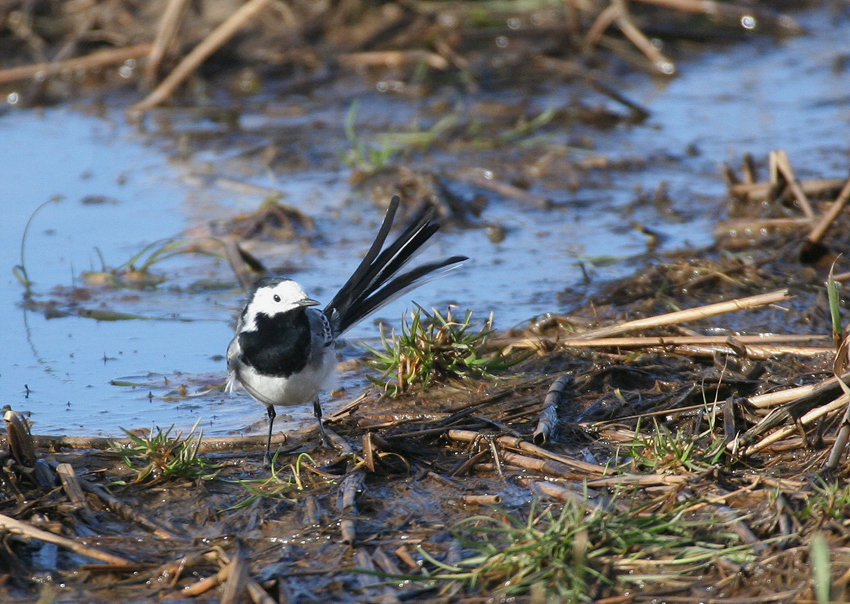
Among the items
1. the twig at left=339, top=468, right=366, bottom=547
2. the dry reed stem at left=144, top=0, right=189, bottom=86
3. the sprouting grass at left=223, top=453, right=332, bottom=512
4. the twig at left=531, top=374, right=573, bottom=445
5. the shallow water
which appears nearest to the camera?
the twig at left=339, top=468, right=366, bottom=547

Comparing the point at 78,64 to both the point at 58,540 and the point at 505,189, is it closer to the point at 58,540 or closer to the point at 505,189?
the point at 505,189

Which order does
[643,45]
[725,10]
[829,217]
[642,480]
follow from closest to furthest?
[642,480]
[829,217]
[643,45]
[725,10]

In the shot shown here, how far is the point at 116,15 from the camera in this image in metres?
10.3

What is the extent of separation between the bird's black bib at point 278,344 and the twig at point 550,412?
103 cm

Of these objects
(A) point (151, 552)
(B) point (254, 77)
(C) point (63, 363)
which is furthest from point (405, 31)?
(A) point (151, 552)

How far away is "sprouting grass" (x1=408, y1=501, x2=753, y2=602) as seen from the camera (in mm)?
3215

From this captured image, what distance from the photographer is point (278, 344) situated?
4.34 metres

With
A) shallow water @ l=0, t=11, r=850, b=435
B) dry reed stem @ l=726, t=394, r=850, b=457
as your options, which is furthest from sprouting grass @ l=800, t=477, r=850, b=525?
shallow water @ l=0, t=11, r=850, b=435

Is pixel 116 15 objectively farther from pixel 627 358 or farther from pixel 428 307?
pixel 627 358

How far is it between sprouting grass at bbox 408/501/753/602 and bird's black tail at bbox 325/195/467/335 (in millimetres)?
1679

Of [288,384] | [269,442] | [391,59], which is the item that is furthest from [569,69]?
[269,442]

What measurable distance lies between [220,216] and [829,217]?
160 inches

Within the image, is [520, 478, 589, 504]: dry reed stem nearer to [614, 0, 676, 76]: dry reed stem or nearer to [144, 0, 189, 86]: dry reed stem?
[144, 0, 189, 86]: dry reed stem

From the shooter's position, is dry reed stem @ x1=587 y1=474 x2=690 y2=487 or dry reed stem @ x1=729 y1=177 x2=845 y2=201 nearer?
dry reed stem @ x1=587 y1=474 x2=690 y2=487
